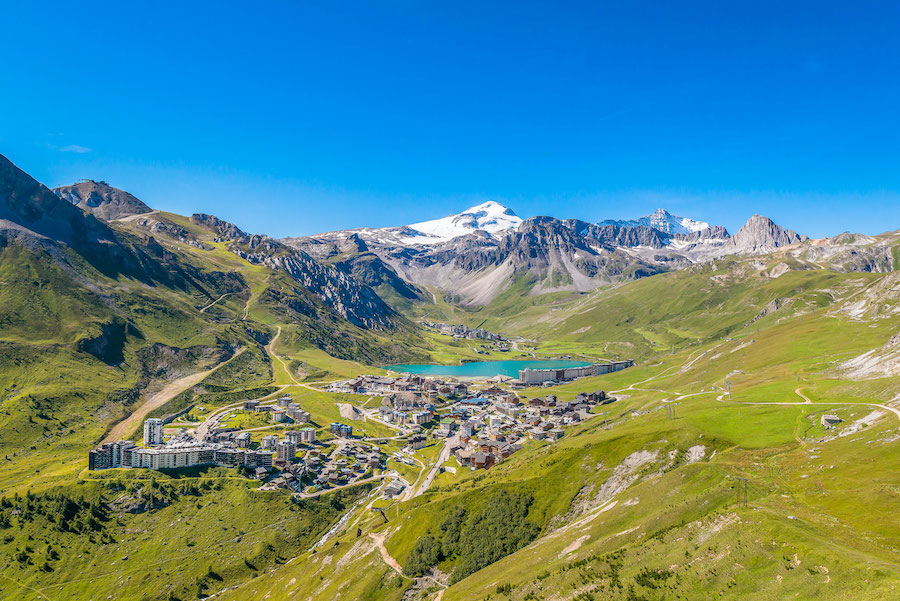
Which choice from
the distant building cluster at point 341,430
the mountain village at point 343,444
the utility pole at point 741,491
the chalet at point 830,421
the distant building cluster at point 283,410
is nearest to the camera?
the utility pole at point 741,491

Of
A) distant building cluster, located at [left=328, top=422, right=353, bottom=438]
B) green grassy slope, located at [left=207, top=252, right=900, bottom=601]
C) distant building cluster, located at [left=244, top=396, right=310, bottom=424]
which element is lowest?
distant building cluster, located at [left=328, top=422, right=353, bottom=438]

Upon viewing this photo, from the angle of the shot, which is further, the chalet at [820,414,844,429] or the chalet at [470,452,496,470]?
the chalet at [470,452,496,470]

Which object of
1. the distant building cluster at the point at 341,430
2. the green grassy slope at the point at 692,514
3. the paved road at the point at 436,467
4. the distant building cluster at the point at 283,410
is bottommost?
the paved road at the point at 436,467

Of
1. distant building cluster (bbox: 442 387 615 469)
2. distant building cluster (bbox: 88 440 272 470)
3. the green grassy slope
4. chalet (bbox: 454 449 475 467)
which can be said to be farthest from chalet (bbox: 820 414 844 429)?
distant building cluster (bbox: 88 440 272 470)

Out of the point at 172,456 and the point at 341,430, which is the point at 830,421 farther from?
the point at 172,456

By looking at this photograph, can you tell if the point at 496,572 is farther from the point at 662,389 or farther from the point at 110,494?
the point at 662,389

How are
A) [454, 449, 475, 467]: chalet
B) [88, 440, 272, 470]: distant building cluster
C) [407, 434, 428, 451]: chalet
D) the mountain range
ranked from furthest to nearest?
[407, 434, 428, 451]: chalet
[88, 440, 272, 470]: distant building cluster
[454, 449, 475, 467]: chalet
the mountain range

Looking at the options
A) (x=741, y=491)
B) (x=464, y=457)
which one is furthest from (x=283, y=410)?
(x=741, y=491)

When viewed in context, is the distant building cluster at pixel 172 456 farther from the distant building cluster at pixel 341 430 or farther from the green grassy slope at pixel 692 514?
the green grassy slope at pixel 692 514

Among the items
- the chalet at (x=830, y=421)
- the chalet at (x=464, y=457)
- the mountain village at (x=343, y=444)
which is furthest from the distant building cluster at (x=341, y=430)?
the chalet at (x=830, y=421)

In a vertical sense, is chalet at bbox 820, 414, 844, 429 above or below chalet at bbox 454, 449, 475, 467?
above

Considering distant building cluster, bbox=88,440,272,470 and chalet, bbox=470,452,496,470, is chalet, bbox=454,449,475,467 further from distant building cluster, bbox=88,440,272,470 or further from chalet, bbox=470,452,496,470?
distant building cluster, bbox=88,440,272,470

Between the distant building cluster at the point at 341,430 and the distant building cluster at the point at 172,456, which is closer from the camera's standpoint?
the distant building cluster at the point at 172,456
